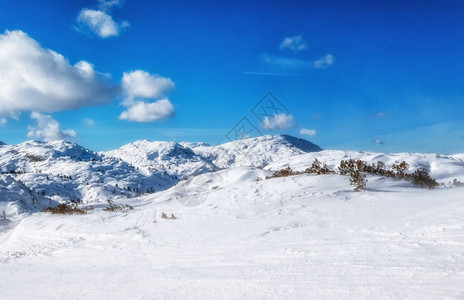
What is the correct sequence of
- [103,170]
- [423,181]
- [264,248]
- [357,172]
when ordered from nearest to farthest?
[264,248]
[357,172]
[423,181]
[103,170]

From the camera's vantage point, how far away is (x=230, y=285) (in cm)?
367

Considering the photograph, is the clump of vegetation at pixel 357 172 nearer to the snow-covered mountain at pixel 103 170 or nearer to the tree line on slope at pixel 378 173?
the tree line on slope at pixel 378 173

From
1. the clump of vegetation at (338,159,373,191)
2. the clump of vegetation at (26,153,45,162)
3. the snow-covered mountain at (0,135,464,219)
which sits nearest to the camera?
the clump of vegetation at (338,159,373,191)

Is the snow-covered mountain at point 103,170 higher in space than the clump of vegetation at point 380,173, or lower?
higher

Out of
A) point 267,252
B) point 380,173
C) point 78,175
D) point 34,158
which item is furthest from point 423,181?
point 34,158

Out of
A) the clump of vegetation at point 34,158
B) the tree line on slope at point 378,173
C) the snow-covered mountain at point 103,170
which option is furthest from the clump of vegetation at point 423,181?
the clump of vegetation at point 34,158

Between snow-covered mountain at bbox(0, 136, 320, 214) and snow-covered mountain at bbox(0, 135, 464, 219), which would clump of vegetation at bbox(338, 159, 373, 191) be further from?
snow-covered mountain at bbox(0, 136, 320, 214)

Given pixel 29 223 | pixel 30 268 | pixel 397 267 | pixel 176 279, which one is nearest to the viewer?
pixel 397 267

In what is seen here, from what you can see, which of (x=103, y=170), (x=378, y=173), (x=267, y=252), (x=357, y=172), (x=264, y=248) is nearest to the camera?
(x=267, y=252)

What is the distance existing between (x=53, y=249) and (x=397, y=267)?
693 centimetres

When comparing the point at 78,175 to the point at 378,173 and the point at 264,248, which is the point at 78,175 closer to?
the point at 378,173

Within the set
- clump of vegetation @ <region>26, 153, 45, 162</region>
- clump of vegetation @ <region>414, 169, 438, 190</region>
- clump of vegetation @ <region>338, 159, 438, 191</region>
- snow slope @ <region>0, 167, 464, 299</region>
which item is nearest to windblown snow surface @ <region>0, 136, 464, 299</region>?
snow slope @ <region>0, 167, 464, 299</region>

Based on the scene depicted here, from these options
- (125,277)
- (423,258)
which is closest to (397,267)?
(423,258)

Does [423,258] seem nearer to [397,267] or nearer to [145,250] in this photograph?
[397,267]
